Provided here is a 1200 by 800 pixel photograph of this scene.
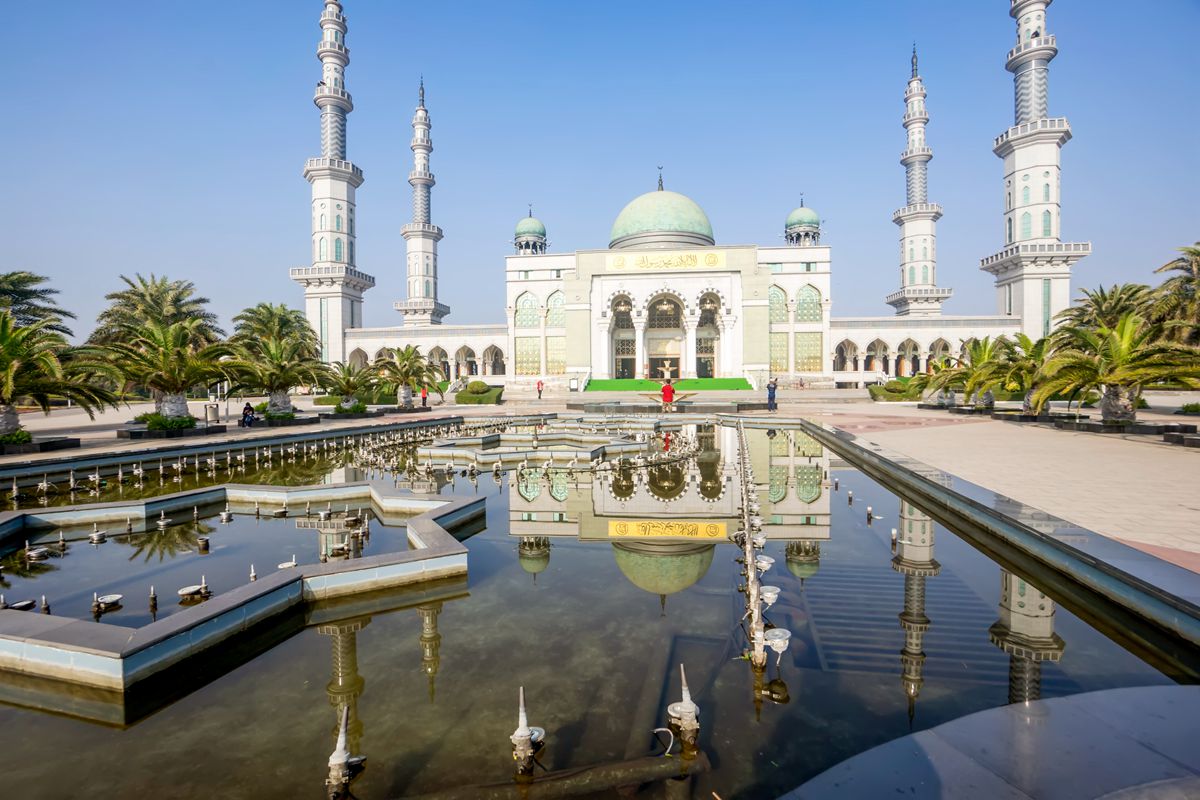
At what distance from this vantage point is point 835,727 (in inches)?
118

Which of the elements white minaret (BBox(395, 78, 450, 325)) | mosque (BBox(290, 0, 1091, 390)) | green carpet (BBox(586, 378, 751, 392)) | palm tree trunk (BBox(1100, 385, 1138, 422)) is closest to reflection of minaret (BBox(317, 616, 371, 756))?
palm tree trunk (BBox(1100, 385, 1138, 422))

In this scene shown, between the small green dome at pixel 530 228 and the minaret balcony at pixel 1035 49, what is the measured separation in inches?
1738

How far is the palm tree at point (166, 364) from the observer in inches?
649

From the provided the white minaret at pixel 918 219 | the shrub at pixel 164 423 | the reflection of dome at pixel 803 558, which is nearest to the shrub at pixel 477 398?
the shrub at pixel 164 423

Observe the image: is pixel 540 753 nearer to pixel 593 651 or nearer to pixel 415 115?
pixel 593 651

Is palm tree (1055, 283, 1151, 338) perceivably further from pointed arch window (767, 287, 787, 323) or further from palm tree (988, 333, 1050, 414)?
pointed arch window (767, 287, 787, 323)

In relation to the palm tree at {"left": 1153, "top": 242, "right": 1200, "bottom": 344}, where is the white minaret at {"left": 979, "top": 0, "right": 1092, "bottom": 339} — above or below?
above

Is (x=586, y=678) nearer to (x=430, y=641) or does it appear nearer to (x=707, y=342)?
(x=430, y=641)

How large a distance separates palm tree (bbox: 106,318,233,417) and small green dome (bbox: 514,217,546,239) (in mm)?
46890

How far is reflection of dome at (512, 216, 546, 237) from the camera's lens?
203 ft

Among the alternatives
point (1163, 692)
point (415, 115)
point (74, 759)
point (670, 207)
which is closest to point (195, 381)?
point (74, 759)

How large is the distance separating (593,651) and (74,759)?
109 inches

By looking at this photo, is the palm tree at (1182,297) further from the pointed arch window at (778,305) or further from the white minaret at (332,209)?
the white minaret at (332,209)

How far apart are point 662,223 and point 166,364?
40.6 meters
